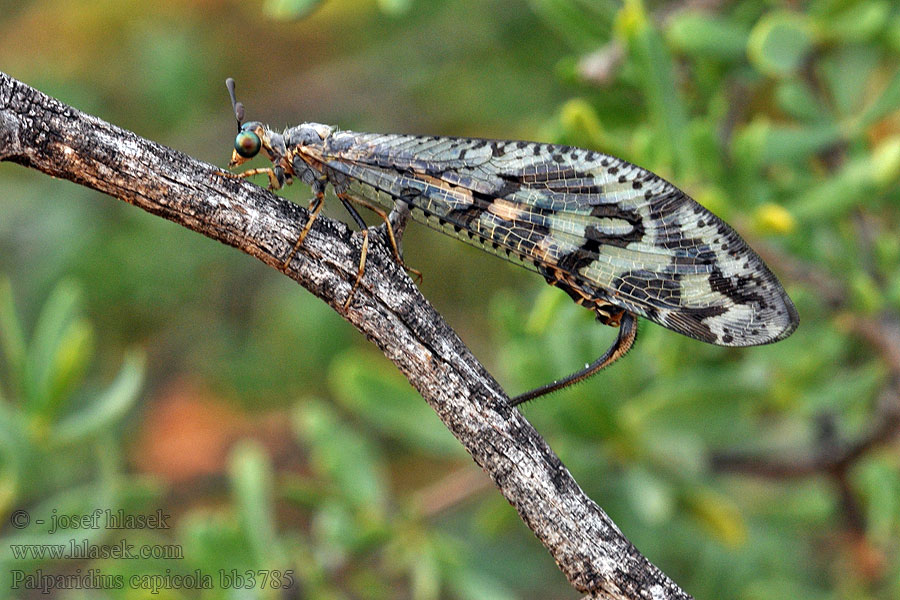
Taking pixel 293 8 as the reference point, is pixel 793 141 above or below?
below

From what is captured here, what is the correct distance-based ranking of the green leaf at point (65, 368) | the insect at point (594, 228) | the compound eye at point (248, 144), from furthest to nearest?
the green leaf at point (65, 368) < the compound eye at point (248, 144) < the insect at point (594, 228)

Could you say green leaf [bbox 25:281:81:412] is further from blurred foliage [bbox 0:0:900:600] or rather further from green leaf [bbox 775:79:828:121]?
green leaf [bbox 775:79:828:121]

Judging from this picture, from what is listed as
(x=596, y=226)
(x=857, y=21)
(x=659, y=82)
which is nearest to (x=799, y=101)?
(x=857, y=21)

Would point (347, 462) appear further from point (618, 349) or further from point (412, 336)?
point (412, 336)

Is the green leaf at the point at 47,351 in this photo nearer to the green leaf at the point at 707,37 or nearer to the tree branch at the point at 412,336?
the tree branch at the point at 412,336

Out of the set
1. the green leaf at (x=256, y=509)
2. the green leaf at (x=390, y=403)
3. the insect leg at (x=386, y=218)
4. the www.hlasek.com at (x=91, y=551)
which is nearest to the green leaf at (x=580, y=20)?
the insect leg at (x=386, y=218)
